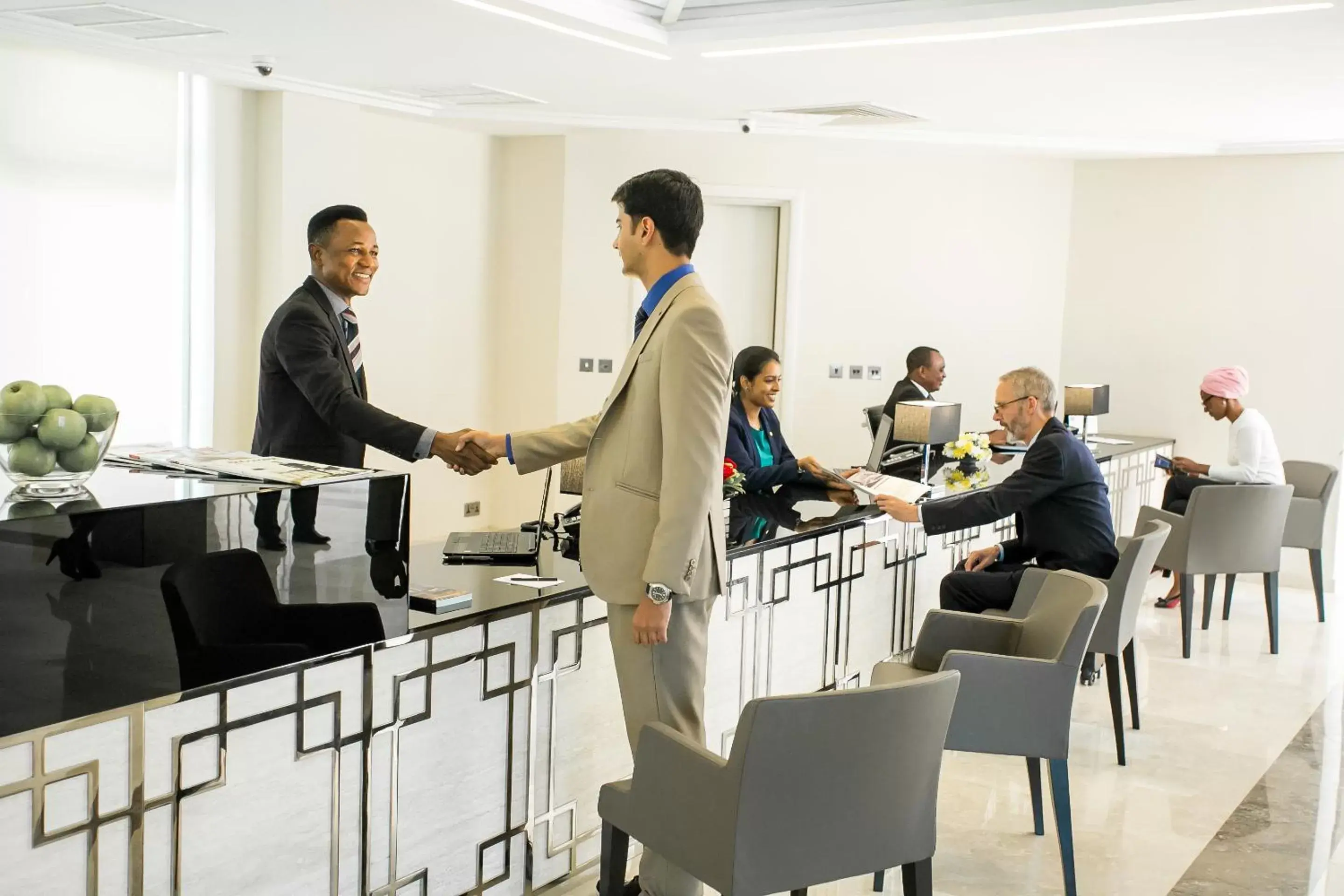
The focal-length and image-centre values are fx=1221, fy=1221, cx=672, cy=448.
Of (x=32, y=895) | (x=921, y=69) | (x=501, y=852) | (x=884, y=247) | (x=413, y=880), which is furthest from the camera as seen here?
(x=884, y=247)

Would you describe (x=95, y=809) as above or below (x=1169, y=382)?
below

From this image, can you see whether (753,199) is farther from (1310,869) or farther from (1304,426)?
(1310,869)

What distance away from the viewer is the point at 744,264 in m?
8.24

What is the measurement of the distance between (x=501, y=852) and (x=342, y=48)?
3.88 m

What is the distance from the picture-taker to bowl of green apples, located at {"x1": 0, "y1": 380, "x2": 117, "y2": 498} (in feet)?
6.49

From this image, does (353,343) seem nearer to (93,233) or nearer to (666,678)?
(666,678)

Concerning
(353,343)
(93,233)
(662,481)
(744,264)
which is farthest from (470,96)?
(662,481)

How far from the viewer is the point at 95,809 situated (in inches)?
78.2

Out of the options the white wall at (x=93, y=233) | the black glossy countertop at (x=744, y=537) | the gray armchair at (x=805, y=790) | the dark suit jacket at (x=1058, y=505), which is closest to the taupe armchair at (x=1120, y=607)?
the dark suit jacket at (x=1058, y=505)

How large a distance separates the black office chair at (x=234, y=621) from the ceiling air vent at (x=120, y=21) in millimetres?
3549

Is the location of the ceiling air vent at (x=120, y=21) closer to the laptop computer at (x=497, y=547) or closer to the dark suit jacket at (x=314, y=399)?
the dark suit jacket at (x=314, y=399)

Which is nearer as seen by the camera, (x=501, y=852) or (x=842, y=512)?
(x=501, y=852)

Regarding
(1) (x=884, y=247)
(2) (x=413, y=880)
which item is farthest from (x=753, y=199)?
(2) (x=413, y=880)

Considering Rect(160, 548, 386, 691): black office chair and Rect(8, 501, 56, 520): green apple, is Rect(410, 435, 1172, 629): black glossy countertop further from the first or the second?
Rect(8, 501, 56, 520): green apple
